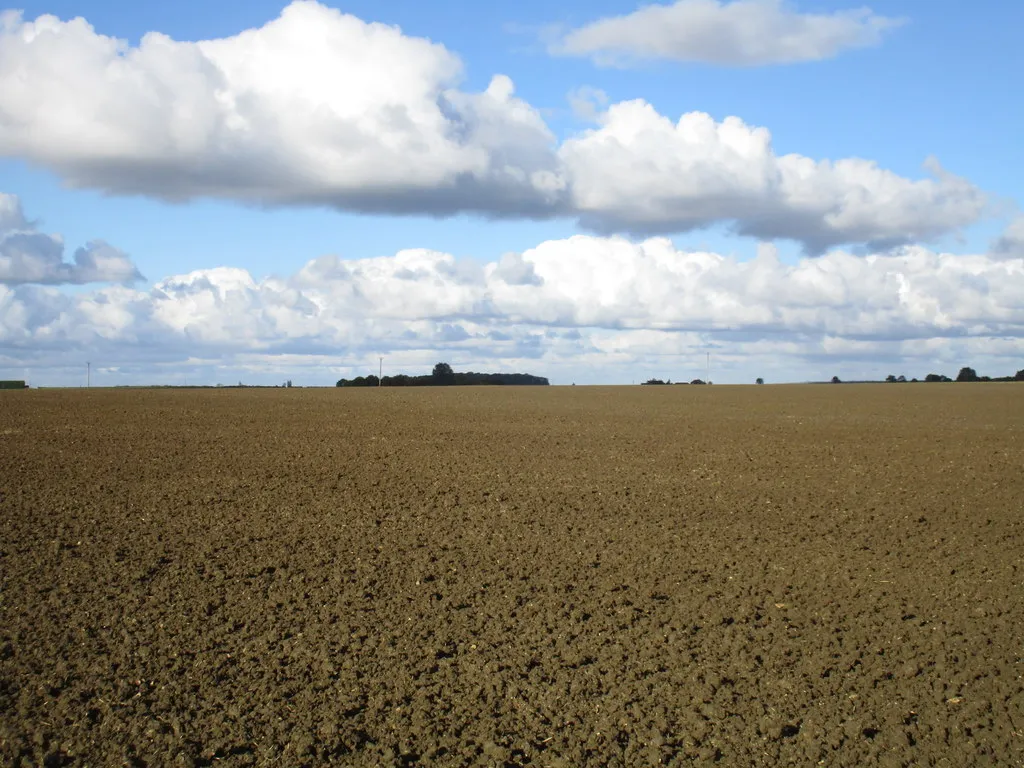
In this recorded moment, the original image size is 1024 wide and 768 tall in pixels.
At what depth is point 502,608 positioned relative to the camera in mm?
12125

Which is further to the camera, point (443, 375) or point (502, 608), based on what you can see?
point (443, 375)

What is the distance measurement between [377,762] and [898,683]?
5.26m

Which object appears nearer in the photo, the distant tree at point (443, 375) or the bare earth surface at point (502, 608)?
the bare earth surface at point (502, 608)

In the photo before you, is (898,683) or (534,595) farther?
(534,595)

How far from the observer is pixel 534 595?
12.7 m

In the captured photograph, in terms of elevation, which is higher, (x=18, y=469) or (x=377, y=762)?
(x=18, y=469)

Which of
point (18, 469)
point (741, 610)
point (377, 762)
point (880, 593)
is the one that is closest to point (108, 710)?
point (377, 762)

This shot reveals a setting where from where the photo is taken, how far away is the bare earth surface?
344 inches

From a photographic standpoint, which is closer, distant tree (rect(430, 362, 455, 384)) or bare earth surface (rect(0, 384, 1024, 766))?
bare earth surface (rect(0, 384, 1024, 766))

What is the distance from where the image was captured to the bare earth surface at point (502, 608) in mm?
8742

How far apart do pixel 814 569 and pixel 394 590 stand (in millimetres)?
6065

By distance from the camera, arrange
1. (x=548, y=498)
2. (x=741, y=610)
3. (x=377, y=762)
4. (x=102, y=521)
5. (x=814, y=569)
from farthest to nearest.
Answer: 1. (x=548, y=498)
2. (x=102, y=521)
3. (x=814, y=569)
4. (x=741, y=610)
5. (x=377, y=762)

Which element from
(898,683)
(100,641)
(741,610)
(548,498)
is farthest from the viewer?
(548,498)

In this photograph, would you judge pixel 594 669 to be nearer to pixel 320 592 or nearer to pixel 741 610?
pixel 741 610
